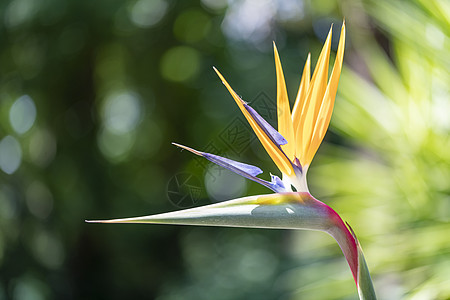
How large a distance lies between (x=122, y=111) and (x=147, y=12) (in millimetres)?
563

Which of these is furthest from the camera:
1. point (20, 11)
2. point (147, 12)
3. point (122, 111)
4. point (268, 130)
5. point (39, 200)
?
point (122, 111)

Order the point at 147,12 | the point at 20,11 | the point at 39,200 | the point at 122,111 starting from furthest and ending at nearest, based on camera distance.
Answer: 1. the point at 122,111
2. the point at 39,200
3. the point at 147,12
4. the point at 20,11

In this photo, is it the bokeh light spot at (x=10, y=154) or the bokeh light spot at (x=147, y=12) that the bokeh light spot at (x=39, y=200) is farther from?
the bokeh light spot at (x=147, y=12)

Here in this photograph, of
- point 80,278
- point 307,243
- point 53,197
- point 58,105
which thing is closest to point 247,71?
point 58,105

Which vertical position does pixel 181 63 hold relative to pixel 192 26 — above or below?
below

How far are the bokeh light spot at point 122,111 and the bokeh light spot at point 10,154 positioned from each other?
0.43 m

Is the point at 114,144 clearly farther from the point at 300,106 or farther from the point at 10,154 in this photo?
the point at 300,106

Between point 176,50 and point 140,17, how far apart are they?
281 mm

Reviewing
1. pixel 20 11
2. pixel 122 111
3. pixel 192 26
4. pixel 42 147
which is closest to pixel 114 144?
pixel 122 111

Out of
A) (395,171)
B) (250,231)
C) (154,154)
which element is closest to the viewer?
(395,171)

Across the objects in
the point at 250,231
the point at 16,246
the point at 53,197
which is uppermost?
the point at 53,197

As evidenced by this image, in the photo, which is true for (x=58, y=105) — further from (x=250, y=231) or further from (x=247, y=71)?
(x=250, y=231)

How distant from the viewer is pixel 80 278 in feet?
7.84

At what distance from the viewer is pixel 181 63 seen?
2451 mm
